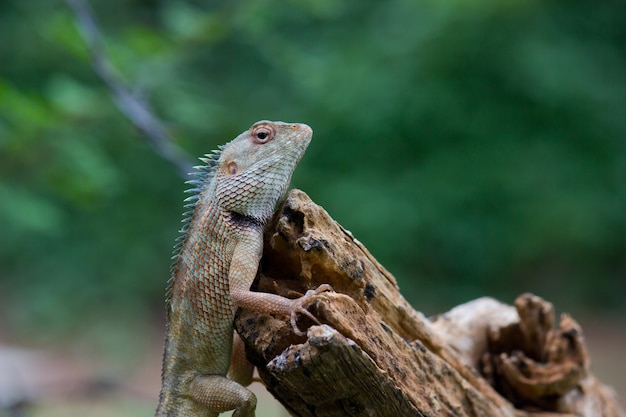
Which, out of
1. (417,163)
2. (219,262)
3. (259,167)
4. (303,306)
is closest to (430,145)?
(417,163)

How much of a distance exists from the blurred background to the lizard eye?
25.9ft

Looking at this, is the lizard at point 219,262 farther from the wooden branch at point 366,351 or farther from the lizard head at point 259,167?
the wooden branch at point 366,351

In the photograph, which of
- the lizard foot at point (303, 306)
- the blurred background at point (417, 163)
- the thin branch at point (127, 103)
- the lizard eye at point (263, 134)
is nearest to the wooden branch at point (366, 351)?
the lizard foot at point (303, 306)

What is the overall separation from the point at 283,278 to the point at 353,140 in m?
9.67

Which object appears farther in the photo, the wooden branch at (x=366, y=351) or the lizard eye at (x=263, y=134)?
the lizard eye at (x=263, y=134)

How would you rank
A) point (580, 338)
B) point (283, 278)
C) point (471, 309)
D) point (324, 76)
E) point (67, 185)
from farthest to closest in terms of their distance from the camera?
point (324, 76) < point (67, 185) < point (471, 309) < point (580, 338) < point (283, 278)

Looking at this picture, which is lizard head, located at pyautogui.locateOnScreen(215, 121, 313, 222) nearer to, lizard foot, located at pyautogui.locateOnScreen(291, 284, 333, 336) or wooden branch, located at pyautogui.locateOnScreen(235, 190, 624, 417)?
wooden branch, located at pyautogui.locateOnScreen(235, 190, 624, 417)

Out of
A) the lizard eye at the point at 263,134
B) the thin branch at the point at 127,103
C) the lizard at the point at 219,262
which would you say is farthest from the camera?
the thin branch at the point at 127,103

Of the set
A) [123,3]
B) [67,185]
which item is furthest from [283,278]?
[123,3]

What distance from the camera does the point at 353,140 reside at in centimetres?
1324

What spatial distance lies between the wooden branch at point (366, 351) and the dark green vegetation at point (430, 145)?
7.90m

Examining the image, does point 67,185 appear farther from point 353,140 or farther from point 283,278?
point 353,140

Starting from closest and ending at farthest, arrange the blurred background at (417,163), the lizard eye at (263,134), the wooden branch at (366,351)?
the wooden branch at (366,351), the lizard eye at (263,134), the blurred background at (417,163)

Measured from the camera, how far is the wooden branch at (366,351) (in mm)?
3076
